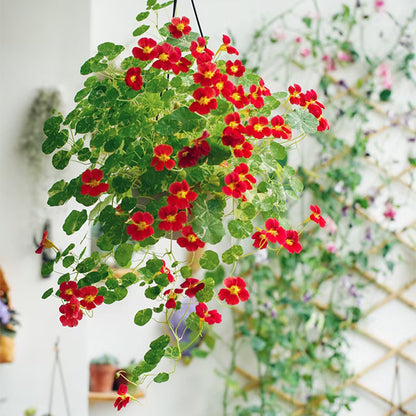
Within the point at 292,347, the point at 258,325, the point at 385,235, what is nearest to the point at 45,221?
the point at 258,325

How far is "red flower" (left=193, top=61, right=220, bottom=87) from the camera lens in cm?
87

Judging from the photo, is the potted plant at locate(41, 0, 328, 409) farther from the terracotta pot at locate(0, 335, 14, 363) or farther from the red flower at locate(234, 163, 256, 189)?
the terracotta pot at locate(0, 335, 14, 363)

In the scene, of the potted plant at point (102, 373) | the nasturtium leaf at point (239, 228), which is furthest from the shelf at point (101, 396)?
the nasturtium leaf at point (239, 228)

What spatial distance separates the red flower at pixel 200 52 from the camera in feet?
2.96

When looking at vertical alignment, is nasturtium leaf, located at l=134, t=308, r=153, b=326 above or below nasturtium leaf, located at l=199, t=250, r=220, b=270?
below

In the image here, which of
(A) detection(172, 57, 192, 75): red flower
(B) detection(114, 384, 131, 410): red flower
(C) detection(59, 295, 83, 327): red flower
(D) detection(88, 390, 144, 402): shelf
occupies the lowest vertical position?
(D) detection(88, 390, 144, 402): shelf

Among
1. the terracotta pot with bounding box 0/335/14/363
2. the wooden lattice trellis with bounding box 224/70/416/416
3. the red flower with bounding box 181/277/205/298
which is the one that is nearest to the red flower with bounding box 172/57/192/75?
the red flower with bounding box 181/277/205/298

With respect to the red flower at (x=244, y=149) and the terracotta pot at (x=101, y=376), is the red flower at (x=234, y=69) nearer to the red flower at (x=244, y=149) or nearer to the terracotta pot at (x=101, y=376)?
the red flower at (x=244, y=149)

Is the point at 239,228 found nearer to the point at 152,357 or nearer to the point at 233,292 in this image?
the point at 233,292

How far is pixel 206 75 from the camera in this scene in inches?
34.5

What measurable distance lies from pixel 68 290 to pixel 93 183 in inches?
7.0

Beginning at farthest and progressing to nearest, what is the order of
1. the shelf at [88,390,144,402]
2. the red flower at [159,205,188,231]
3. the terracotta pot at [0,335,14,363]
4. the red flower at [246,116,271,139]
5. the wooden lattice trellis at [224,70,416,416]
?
the wooden lattice trellis at [224,70,416,416], the shelf at [88,390,144,402], the terracotta pot at [0,335,14,363], the red flower at [246,116,271,139], the red flower at [159,205,188,231]

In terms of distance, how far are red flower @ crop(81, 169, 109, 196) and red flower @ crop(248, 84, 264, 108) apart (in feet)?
0.96

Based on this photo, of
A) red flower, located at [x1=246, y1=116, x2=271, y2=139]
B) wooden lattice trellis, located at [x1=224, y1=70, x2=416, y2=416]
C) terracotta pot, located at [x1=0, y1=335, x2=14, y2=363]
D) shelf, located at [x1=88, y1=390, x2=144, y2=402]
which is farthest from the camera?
wooden lattice trellis, located at [x1=224, y1=70, x2=416, y2=416]
